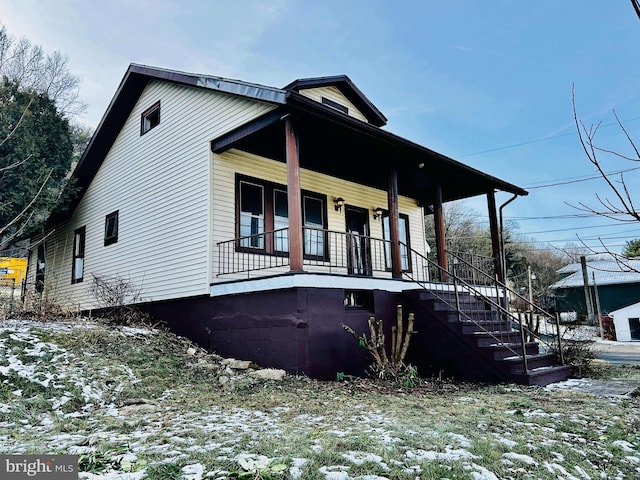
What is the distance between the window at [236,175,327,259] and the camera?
889 centimetres

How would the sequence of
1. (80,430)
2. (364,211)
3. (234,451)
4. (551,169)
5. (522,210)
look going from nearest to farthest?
(234,451) → (80,430) → (364,211) → (551,169) → (522,210)

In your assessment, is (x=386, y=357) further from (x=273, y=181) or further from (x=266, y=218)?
(x=273, y=181)

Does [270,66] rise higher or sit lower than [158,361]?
higher

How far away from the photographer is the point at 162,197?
9.68 meters

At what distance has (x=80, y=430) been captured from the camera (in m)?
3.83

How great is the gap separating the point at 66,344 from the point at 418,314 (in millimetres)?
5612

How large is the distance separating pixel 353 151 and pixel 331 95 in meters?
3.43

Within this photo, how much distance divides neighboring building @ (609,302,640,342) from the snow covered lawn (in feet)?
58.2

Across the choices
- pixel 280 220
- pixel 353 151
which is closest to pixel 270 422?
pixel 280 220

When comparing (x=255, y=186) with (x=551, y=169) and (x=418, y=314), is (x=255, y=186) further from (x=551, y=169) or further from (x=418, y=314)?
(x=551, y=169)

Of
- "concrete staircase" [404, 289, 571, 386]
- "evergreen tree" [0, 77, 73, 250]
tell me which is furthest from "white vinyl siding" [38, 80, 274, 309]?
"concrete staircase" [404, 289, 571, 386]

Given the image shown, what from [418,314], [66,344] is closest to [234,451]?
[66,344]

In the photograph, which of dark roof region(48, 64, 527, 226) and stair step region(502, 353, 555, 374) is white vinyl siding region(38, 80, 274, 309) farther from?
stair step region(502, 353, 555, 374)

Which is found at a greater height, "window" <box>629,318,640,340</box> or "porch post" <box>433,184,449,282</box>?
"porch post" <box>433,184,449,282</box>
